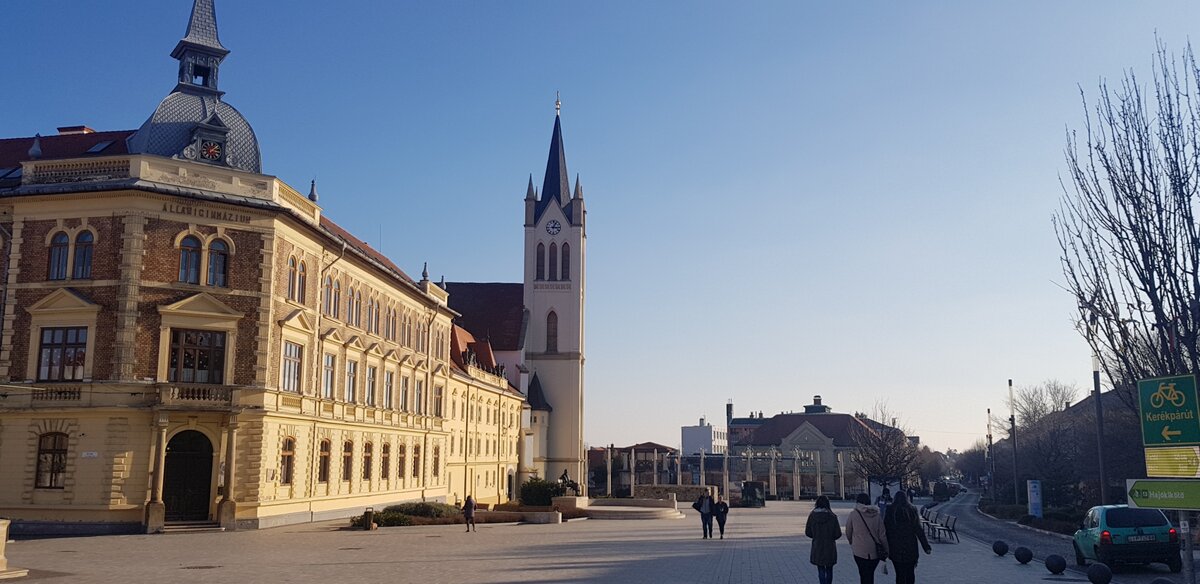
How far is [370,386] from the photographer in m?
42.9

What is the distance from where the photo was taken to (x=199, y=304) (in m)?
31.4

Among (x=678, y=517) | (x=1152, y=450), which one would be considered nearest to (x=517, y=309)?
(x=678, y=517)

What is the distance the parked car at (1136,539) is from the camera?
20.3m

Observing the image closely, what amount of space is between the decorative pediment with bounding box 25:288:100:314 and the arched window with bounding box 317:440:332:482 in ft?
32.6

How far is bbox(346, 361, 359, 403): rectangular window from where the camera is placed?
4000 cm

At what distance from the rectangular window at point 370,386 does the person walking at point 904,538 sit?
31045mm

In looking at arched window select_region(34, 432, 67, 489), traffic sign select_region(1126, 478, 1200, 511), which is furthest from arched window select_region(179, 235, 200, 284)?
traffic sign select_region(1126, 478, 1200, 511)

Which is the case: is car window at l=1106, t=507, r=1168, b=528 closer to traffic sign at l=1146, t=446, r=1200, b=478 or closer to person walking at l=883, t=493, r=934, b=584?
traffic sign at l=1146, t=446, r=1200, b=478

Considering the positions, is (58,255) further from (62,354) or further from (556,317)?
(556,317)

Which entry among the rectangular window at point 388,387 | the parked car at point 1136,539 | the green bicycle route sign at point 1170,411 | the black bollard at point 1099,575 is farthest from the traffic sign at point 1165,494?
the rectangular window at point 388,387

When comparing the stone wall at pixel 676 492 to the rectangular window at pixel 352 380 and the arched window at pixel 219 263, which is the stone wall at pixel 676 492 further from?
the arched window at pixel 219 263

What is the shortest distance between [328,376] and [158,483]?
900 cm

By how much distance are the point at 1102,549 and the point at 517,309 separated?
2570 inches

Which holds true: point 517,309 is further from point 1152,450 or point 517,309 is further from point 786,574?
point 1152,450
